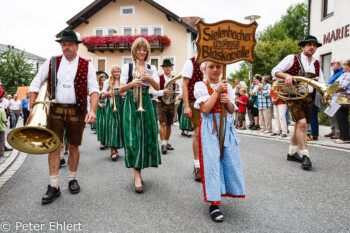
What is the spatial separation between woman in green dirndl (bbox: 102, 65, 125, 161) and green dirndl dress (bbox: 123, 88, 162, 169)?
7.03ft

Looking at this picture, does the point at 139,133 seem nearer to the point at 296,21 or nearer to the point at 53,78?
the point at 53,78

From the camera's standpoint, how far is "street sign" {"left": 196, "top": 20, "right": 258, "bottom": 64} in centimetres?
311

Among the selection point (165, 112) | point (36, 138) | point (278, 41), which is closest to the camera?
point (36, 138)

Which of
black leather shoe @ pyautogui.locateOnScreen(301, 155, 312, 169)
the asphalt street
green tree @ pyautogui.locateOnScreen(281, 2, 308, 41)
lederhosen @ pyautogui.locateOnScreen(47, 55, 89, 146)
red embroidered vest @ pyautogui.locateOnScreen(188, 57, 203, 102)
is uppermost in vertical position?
green tree @ pyautogui.locateOnScreen(281, 2, 308, 41)

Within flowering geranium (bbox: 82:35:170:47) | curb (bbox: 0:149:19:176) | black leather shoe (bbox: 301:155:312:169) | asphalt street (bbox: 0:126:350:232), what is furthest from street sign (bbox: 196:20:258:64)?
flowering geranium (bbox: 82:35:170:47)

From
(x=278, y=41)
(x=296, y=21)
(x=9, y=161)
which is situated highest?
(x=296, y=21)

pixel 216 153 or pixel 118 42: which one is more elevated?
pixel 118 42

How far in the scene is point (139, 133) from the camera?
417cm

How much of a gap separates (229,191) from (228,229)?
1.47 ft

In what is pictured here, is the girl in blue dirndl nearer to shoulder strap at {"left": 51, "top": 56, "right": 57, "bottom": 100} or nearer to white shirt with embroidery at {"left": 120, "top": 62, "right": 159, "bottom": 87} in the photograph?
white shirt with embroidery at {"left": 120, "top": 62, "right": 159, "bottom": 87}

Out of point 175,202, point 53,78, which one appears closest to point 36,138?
point 53,78

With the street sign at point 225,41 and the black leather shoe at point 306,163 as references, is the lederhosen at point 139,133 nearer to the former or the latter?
the street sign at point 225,41

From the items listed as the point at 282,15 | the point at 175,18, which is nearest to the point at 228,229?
the point at 175,18

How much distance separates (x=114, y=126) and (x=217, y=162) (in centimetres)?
401
